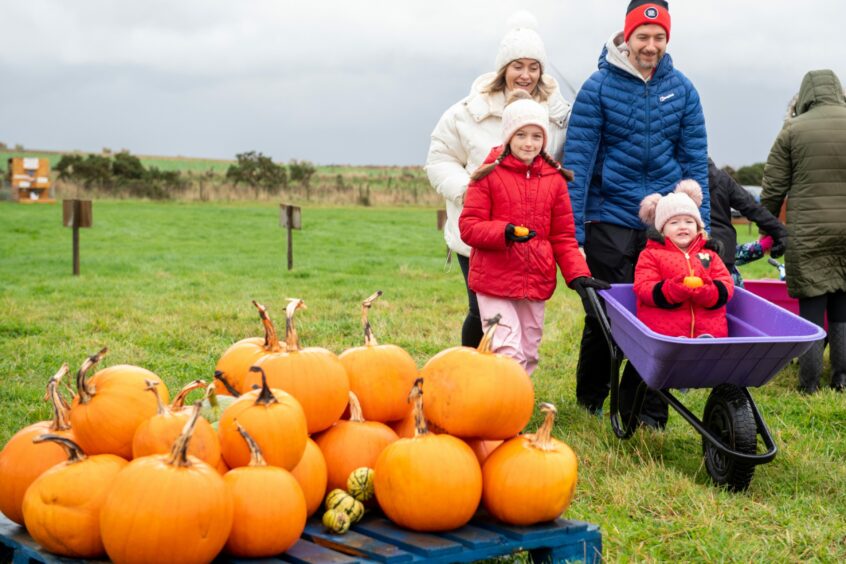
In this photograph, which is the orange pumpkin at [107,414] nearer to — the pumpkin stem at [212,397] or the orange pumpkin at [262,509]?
the pumpkin stem at [212,397]

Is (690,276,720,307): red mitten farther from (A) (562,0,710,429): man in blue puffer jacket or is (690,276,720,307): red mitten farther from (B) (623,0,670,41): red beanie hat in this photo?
(B) (623,0,670,41): red beanie hat

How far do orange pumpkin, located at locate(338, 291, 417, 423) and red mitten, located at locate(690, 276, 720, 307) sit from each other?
62.4 inches

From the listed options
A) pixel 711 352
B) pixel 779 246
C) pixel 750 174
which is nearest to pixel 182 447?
pixel 711 352

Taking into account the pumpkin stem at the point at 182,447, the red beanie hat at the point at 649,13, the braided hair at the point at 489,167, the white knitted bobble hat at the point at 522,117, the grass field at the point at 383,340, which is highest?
the red beanie hat at the point at 649,13

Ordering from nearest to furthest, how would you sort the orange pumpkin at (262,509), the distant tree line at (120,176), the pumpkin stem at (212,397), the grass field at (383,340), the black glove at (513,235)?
the orange pumpkin at (262,509) < the pumpkin stem at (212,397) < the grass field at (383,340) < the black glove at (513,235) < the distant tree line at (120,176)

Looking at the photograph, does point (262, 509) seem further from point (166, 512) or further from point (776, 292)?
point (776, 292)

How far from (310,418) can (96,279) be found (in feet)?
33.1

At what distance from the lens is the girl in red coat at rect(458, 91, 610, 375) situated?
14.5ft

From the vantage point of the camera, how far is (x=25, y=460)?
3082mm

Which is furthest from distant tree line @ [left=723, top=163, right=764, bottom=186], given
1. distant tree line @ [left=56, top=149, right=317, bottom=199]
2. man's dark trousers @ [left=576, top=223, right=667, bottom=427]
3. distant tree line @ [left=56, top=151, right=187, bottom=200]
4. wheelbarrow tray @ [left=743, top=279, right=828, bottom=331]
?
man's dark trousers @ [left=576, top=223, right=667, bottom=427]

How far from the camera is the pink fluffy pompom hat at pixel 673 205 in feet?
15.0

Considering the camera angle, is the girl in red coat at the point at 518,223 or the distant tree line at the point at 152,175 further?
the distant tree line at the point at 152,175

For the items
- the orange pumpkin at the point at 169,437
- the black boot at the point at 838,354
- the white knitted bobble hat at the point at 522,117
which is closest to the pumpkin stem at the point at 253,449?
the orange pumpkin at the point at 169,437

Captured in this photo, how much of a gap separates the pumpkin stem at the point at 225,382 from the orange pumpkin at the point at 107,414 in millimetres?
256
